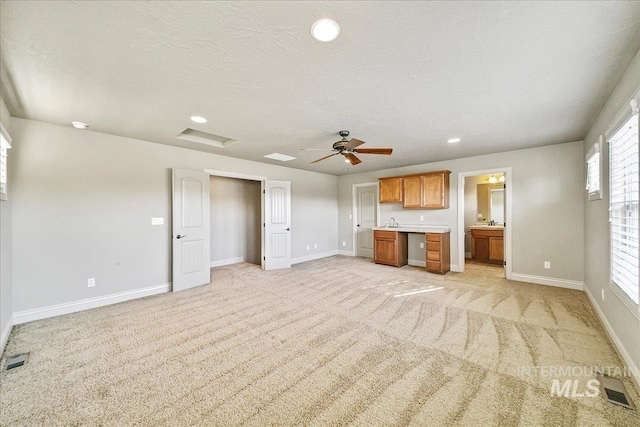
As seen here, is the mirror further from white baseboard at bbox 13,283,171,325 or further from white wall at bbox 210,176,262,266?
white baseboard at bbox 13,283,171,325

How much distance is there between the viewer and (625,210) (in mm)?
2234

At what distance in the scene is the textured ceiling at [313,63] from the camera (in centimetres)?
147

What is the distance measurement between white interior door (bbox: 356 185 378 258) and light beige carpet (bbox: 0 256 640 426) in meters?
3.43

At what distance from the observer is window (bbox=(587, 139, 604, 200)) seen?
3.00m

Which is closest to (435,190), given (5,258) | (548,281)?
(548,281)

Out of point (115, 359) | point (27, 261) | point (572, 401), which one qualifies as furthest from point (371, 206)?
point (27, 261)

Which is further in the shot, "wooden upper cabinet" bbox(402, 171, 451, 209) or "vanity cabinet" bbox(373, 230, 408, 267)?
"vanity cabinet" bbox(373, 230, 408, 267)

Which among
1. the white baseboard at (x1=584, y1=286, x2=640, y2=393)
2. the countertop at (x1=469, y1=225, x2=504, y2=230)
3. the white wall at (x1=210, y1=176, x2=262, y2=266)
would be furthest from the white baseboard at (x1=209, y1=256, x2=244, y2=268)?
the white baseboard at (x1=584, y1=286, x2=640, y2=393)

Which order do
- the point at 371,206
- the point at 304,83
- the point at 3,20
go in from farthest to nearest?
the point at 371,206 → the point at 304,83 → the point at 3,20

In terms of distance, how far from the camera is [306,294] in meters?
3.95

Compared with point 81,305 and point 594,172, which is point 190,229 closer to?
point 81,305

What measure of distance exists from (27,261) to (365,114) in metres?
4.59

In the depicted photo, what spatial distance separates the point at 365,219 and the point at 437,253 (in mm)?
2543

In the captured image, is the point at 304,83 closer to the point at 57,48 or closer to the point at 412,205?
the point at 57,48
